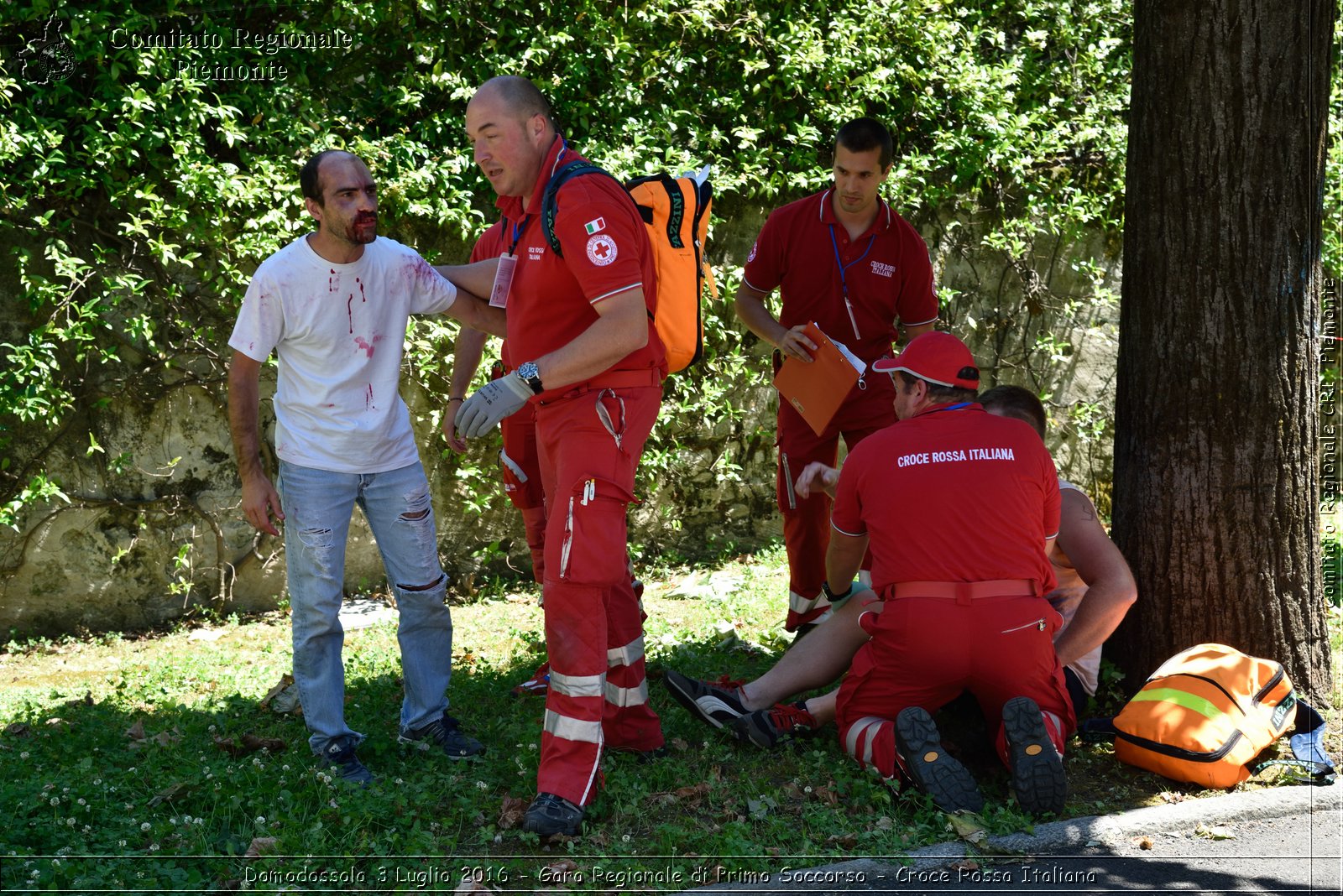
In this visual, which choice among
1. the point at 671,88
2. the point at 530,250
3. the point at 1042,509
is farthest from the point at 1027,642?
the point at 671,88

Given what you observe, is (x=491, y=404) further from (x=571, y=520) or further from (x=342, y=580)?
(x=342, y=580)

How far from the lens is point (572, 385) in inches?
154

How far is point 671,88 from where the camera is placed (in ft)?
24.4

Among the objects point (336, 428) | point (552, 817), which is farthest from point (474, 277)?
point (552, 817)

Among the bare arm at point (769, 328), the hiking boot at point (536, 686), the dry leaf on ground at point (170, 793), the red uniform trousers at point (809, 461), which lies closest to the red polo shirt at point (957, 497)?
the bare arm at point (769, 328)

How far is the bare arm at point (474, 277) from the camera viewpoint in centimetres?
470

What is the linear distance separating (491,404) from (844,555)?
149 cm

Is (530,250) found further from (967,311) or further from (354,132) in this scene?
(967,311)

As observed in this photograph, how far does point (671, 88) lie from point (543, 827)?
16.7ft

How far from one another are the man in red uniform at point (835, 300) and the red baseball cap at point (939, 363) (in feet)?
3.69

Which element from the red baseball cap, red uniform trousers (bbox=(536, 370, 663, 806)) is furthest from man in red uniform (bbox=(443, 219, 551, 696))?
the red baseball cap

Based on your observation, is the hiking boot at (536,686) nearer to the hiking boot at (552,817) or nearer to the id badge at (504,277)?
the hiking boot at (552,817)

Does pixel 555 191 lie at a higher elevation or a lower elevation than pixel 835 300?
higher

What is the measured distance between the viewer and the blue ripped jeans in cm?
432
